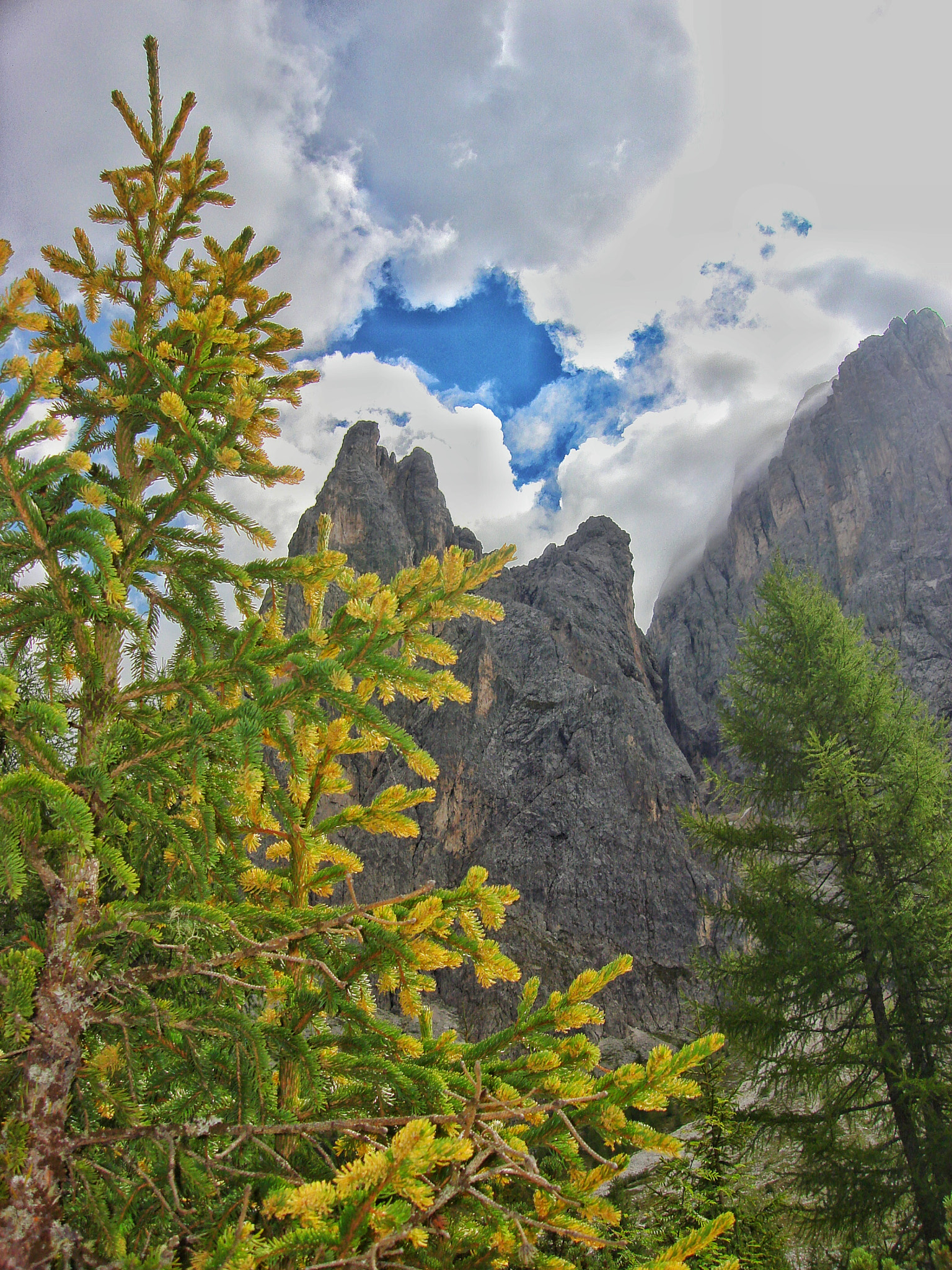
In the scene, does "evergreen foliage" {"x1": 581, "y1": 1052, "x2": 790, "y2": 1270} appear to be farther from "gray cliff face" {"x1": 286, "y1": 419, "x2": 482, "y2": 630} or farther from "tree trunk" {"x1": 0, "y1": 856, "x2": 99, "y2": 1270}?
"gray cliff face" {"x1": 286, "y1": 419, "x2": 482, "y2": 630}

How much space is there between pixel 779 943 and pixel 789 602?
18.7 ft

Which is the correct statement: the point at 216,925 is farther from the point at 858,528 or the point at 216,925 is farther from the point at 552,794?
the point at 858,528

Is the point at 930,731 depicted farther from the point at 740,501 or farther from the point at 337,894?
the point at 740,501

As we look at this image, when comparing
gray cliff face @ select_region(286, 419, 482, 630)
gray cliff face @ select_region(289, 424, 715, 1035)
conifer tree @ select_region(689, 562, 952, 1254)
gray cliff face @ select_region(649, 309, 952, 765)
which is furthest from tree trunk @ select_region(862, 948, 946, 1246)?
gray cliff face @ select_region(649, 309, 952, 765)

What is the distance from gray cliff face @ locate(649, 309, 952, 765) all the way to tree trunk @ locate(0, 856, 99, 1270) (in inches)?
2519

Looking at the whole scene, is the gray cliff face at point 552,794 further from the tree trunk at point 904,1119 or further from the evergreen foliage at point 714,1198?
the evergreen foliage at point 714,1198

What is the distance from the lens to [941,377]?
74.5 m

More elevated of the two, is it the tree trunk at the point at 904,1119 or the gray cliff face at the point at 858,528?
the gray cliff face at the point at 858,528

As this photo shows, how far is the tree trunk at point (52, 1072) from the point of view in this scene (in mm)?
1741

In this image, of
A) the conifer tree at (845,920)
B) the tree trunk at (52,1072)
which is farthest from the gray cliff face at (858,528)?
the tree trunk at (52,1072)

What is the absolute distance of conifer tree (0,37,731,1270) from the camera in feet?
5.85

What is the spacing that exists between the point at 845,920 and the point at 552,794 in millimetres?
39709

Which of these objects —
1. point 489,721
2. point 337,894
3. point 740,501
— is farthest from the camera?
point 740,501

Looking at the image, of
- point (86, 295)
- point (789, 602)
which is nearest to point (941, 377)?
point (789, 602)
